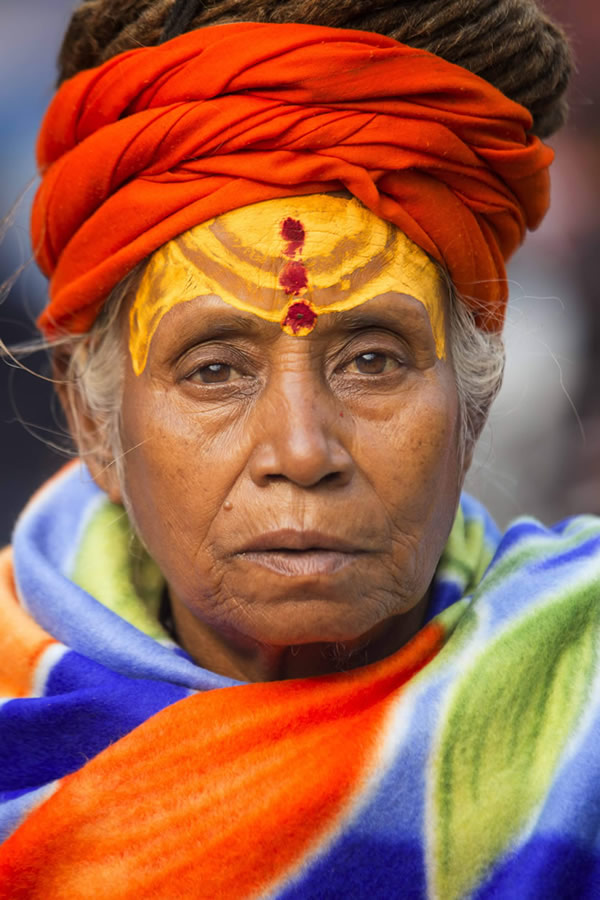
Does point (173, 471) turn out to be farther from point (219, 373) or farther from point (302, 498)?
Answer: point (302, 498)

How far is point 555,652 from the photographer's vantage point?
7.04 ft

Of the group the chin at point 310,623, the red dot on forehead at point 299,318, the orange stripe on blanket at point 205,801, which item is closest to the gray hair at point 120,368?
the red dot on forehead at point 299,318

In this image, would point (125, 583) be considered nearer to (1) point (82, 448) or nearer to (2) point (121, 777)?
(1) point (82, 448)

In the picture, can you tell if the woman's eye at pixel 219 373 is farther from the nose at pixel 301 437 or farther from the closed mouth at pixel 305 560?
the closed mouth at pixel 305 560

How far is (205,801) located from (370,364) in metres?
0.98

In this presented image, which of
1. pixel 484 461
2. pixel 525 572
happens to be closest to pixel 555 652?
pixel 525 572

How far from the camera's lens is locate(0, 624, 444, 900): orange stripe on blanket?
1.96 m

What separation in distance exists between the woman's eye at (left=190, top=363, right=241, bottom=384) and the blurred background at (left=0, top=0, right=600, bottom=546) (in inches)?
125

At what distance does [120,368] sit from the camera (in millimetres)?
2371

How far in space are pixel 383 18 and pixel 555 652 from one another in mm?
1434

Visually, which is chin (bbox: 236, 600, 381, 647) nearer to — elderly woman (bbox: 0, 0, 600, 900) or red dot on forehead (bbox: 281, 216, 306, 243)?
elderly woman (bbox: 0, 0, 600, 900)

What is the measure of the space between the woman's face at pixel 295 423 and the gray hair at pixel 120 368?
103 millimetres

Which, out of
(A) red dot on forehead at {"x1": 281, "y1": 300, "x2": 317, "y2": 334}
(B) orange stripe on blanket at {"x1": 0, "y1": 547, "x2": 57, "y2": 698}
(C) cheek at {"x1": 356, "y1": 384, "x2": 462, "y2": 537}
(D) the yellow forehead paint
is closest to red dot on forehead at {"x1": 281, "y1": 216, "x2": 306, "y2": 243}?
(D) the yellow forehead paint

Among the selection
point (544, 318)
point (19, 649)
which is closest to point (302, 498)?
point (19, 649)
